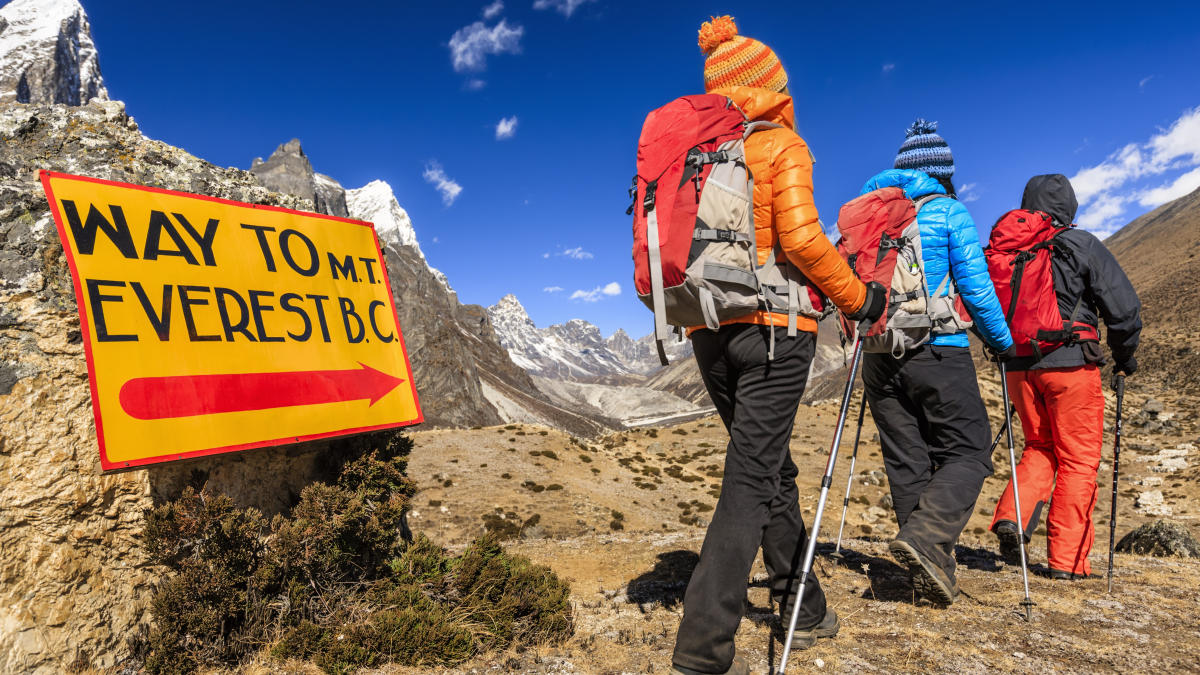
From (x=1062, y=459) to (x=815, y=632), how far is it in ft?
12.9

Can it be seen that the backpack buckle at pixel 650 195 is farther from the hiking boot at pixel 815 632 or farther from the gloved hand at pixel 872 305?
the hiking boot at pixel 815 632

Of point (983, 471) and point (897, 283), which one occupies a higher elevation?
point (897, 283)

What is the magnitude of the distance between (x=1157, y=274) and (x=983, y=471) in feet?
613

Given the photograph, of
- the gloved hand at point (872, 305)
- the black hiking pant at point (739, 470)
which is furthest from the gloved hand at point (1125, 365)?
the black hiking pant at point (739, 470)

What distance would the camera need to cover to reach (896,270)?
16.6ft

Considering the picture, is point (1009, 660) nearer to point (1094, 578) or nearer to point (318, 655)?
point (1094, 578)

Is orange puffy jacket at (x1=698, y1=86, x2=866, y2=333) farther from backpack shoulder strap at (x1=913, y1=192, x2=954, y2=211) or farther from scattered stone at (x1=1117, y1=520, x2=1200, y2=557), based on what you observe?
scattered stone at (x1=1117, y1=520, x2=1200, y2=557)

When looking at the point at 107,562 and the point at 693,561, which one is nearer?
the point at 107,562

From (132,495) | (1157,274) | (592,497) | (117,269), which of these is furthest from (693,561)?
(1157,274)

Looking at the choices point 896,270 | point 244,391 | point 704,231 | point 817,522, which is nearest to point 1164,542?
point 896,270

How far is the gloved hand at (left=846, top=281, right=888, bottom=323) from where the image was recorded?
3781 mm

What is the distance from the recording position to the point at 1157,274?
135250mm

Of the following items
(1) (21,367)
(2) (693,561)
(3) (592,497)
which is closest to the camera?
(1) (21,367)

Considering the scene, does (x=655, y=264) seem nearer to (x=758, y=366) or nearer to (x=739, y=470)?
(x=758, y=366)
